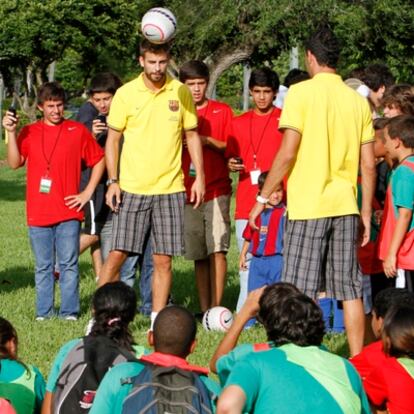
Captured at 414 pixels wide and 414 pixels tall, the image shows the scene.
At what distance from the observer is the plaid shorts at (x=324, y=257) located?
24.3 feet

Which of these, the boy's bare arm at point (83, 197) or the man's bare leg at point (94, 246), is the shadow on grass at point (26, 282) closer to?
the man's bare leg at point (94, 246)

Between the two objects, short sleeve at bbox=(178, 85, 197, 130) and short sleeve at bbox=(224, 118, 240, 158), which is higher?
short sleeve at bbox=(178, 85, 197, 130)

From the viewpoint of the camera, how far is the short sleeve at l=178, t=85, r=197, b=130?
29.3ft

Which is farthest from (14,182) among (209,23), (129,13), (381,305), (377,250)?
(381,305)

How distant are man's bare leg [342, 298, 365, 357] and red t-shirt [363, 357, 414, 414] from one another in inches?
78.0

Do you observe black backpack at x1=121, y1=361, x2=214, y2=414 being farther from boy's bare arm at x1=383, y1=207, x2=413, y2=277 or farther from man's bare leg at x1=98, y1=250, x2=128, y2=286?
man's bare leg at x1=98, y1=250, x2=128, y2=286

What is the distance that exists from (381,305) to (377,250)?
208 centimetres

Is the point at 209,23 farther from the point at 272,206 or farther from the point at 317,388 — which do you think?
the point at 317,388

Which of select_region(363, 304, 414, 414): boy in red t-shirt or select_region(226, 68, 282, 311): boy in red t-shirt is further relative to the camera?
select_region(226, 68, 282, 311): boy in red t-shirt

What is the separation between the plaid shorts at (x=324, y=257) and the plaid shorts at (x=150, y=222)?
153 cm

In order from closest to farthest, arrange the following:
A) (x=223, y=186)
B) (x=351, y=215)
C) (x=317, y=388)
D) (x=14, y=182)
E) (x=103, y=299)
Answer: (x=317, y=388) → (x=103, y=299) → (x=351, y=215) → (x=223, y=186) → (x=14, y=182)

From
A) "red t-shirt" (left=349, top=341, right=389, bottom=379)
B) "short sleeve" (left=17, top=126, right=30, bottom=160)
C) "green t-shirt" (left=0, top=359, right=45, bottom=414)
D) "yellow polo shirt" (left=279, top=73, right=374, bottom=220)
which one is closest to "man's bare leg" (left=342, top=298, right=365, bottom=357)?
"yellow polo shirt" (left=279, top=73, right=374, bottom=220)

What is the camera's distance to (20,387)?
5660 mm

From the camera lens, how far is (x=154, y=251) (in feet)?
29.2
